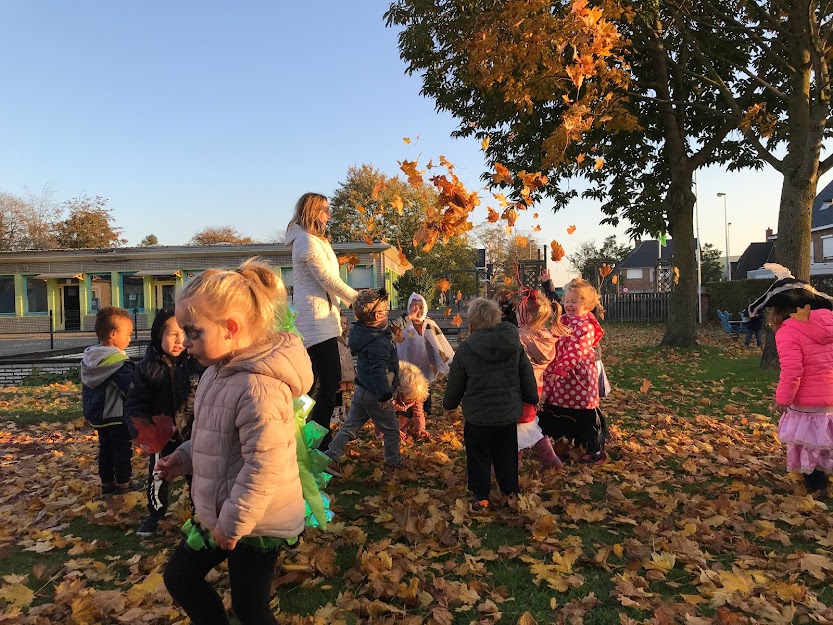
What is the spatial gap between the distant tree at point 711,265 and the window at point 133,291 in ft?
169

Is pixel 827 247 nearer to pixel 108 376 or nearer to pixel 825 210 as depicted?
pixel 825 210

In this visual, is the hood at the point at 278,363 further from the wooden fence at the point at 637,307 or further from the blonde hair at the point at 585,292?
the wooden fence at the point at 637,307

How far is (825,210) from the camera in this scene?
42906 millimetres

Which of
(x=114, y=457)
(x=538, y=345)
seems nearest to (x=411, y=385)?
(x=538, y=345)

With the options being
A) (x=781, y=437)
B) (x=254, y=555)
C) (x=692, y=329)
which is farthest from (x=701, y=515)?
(x=692, y=329)

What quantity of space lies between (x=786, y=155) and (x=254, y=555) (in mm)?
12961

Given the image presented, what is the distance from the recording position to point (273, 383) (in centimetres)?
215

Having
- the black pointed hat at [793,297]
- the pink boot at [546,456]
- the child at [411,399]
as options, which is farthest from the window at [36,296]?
the black pointed hat at [793,297]

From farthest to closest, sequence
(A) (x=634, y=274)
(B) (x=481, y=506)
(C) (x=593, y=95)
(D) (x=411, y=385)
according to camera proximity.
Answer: (A) (x=634, y=274)
(C) (x=593, y=95)
(D) (x=411, y=385)
(B) (x=481, y=506)

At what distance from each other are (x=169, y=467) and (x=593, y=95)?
12176 mm

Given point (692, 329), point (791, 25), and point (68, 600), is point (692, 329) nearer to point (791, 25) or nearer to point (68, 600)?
point (791, 25)

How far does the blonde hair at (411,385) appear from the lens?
616 centimetres

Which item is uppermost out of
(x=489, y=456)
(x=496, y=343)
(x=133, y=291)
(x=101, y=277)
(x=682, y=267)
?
(x=101, y=277)

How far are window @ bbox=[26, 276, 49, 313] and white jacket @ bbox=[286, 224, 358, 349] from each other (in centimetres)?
3281
